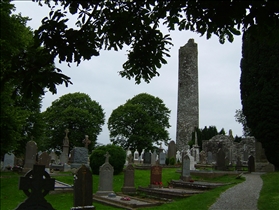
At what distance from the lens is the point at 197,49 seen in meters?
43.6

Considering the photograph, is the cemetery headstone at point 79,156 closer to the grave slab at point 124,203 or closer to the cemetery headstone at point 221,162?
the cemetery headstone at point 221,162

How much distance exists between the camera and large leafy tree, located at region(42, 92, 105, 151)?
39.8 m

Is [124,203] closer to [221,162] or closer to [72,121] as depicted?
[221,162]

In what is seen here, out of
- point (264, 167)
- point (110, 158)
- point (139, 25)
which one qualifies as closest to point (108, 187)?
point (110, 158)

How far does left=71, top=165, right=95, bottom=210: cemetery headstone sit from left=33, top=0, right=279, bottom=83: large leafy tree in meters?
4.60

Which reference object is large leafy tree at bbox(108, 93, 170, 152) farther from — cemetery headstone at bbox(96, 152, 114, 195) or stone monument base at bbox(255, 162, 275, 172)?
cemetery headstone at bbox(96, 152, 114, 195)

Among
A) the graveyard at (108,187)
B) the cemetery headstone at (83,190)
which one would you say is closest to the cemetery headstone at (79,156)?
the graveyard at (108,187)

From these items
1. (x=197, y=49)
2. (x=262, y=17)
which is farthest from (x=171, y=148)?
(x=262, y=17)

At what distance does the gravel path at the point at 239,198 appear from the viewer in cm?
938

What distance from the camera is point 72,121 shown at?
40219mm

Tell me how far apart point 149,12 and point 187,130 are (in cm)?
3618

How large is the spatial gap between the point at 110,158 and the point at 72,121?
22390mm

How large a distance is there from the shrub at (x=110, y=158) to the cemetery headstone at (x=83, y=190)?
921cm

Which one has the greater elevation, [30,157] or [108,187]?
[30,157]
